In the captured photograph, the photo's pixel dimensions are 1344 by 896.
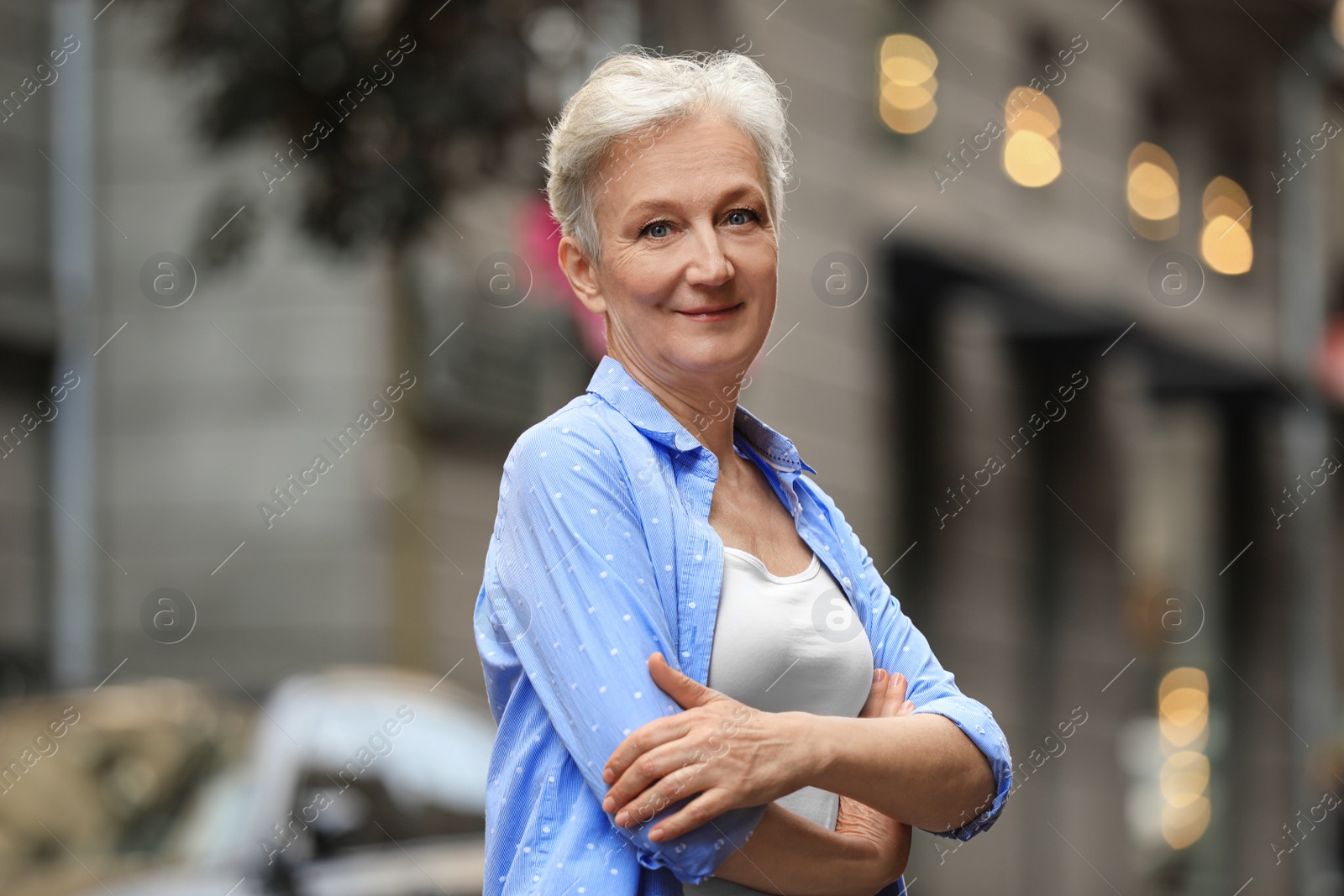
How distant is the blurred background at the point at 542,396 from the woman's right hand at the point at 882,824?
3365 mm

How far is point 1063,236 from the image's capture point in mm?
15172

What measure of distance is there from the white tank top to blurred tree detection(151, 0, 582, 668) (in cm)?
580

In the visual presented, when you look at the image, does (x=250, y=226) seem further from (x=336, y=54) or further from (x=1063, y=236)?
(x=1063, y=236)

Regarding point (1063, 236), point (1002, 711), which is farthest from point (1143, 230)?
point (1002, 711)

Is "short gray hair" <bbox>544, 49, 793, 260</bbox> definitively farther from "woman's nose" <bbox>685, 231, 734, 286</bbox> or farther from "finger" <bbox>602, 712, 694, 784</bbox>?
"finger" <bbox>602, 712, 694, 784</bbox>

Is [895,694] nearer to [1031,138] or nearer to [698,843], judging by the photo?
[698,843]

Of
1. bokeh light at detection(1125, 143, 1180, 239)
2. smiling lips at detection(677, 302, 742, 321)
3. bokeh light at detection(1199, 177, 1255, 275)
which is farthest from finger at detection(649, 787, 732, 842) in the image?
bokeh light at detection(1199, 177, 1255, 275)

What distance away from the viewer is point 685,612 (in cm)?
183

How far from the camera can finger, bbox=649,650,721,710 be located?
1716mm

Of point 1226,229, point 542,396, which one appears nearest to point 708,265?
point 542,396

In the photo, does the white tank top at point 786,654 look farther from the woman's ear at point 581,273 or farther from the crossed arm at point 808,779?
the woman's ear at point 581,273

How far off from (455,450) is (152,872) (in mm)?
5781

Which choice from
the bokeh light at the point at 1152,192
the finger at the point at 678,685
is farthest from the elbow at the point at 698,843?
the bokeh light at the point at 1152,192

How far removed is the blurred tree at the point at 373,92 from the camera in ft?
23.8
